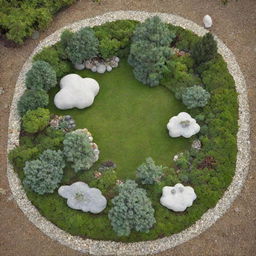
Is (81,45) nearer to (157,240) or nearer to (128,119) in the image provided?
(128,119)

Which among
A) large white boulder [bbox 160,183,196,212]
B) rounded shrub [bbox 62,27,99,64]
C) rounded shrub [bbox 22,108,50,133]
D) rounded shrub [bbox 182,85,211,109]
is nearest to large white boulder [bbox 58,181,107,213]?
large white boulder [bbox 160,183,196,212]

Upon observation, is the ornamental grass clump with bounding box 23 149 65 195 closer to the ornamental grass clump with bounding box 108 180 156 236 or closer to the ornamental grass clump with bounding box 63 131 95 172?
the ornamental grass clump with bounding box 63 131 95 172

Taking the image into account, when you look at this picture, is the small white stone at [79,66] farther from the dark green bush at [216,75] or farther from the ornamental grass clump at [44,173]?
the dark green bush at [216,75]

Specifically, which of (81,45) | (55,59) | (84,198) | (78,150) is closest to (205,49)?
(81,45)

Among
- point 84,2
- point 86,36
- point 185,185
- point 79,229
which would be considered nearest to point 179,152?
point 185,185

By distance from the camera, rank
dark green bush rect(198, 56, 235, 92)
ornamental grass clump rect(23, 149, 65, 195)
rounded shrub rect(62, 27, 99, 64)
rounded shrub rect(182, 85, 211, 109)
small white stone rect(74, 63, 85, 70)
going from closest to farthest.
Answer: ornamental grass clump rect(23, 149, 65, 195) < rounded shrub rect(182, 85, 211, 109) < dark green bush rect(198, 56, 235, 92) < rounded shrub rect(62, 27, 99, 64) < small white stone rect(74, 63, 85, 70)

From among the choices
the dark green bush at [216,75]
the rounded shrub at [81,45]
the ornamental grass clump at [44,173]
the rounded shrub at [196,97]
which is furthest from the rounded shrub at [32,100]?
the dark green bush at [216,75]
